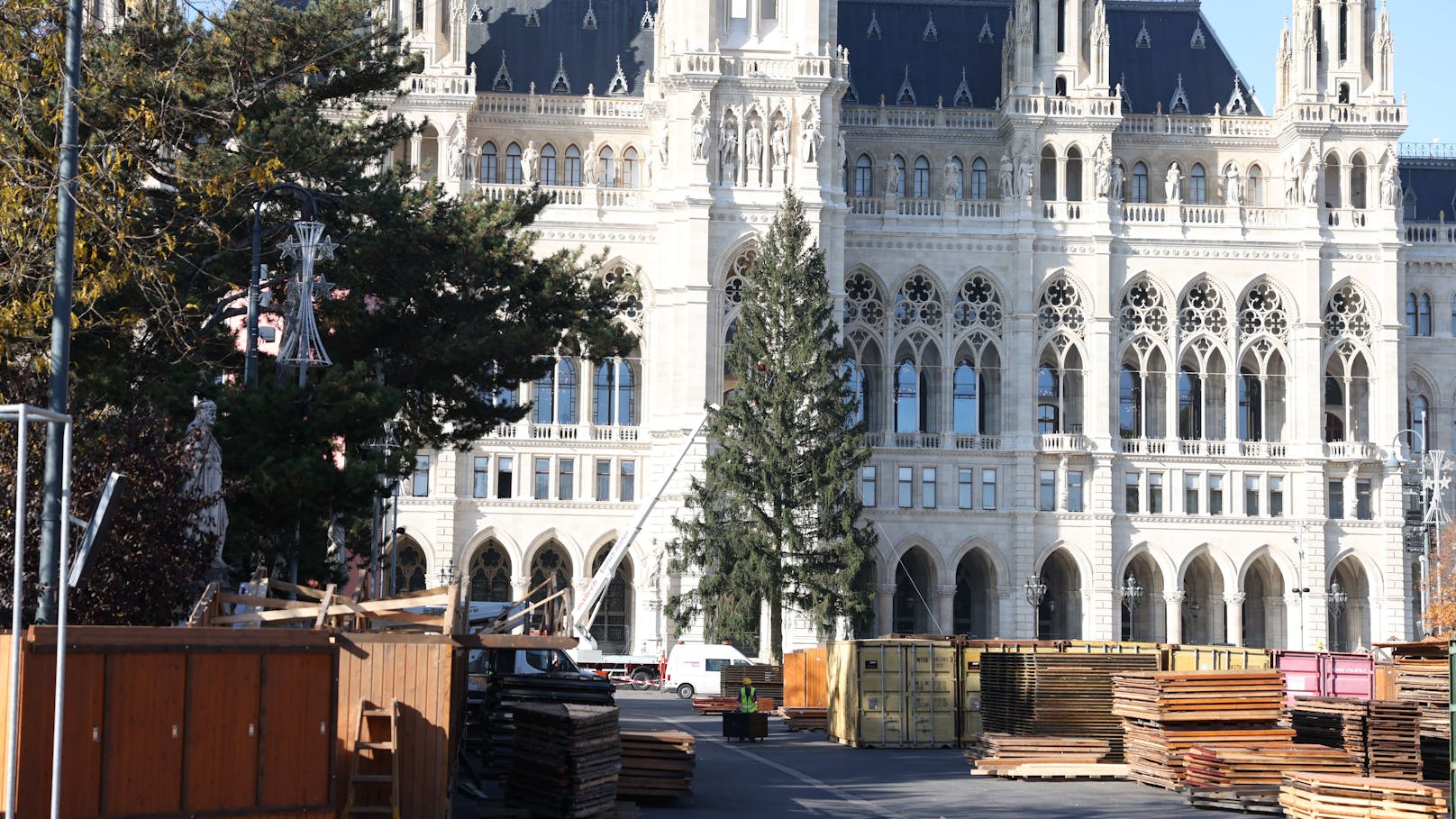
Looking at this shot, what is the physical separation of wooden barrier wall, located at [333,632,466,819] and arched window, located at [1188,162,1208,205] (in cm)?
6230

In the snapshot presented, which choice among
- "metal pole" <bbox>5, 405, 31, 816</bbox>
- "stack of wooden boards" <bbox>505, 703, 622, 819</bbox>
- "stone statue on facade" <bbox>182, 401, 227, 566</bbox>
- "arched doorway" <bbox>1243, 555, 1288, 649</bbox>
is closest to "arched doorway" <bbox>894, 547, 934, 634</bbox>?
"arched doorway" <bbox>1243, 555, 1288, 649</bbox>

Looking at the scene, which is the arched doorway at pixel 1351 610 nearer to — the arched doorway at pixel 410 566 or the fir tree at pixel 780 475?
the fir tree at pixel 780 475

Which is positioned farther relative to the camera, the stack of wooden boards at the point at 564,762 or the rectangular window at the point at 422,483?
the rectangular window at the point at 422,483

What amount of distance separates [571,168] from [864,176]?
11396 millimetres

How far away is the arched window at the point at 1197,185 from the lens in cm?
7875

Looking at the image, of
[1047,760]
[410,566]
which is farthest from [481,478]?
[1047,760]

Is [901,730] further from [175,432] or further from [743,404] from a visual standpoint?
[743,404]

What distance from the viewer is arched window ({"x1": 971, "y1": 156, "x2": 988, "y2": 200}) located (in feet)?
255

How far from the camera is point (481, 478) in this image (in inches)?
2813

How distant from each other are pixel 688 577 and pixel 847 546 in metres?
7.61

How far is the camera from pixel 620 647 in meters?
73.4

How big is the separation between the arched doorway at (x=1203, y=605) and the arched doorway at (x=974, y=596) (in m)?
7.58

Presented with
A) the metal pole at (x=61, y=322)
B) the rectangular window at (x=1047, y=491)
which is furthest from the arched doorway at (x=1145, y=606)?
the metal pole at (x=61, y=322)

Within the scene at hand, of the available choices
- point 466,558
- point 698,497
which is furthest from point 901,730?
point 466,558
